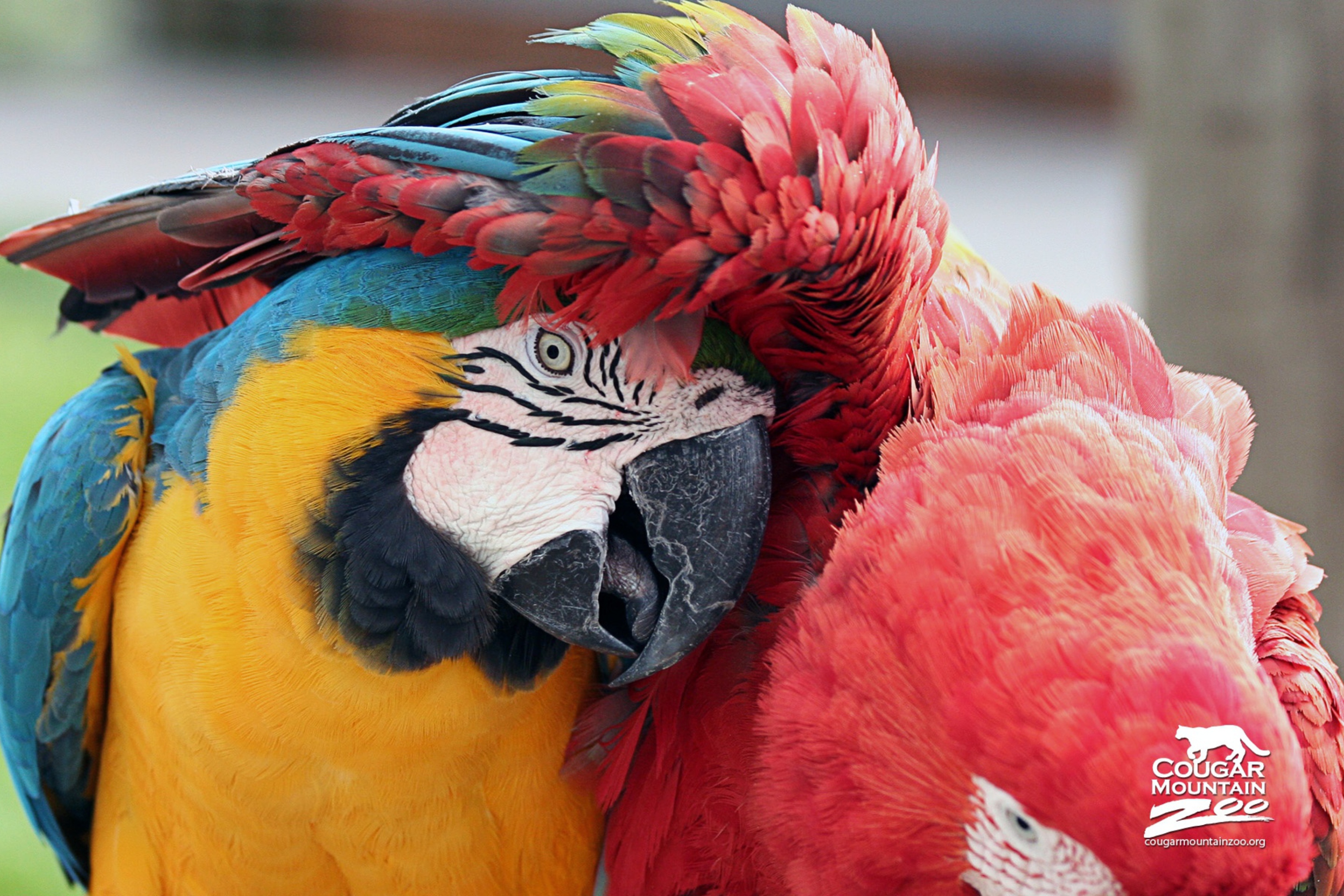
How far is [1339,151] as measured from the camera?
2.50m

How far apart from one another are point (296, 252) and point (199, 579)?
45 centimetres

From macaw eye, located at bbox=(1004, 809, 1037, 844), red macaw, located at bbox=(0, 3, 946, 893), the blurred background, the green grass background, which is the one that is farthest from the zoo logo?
the green grass background

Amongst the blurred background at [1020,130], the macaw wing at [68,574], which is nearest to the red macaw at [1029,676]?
the blurred background at [1020,130]

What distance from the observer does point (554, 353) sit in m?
1.47

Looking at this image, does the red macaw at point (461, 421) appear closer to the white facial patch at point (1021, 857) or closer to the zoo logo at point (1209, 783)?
the white facial patch at point (1021, 857)

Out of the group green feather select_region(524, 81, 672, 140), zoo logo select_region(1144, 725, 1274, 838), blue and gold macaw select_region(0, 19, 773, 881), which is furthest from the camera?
blue and gold macaw select_region(0, 19, 773, 881)

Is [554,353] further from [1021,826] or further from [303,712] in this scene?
[1021,826]

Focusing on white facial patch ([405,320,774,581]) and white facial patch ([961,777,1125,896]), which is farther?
white facial patch ([405,320,774,581])

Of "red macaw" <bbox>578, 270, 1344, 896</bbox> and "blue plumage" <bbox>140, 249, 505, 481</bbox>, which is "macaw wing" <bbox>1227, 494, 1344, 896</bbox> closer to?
"red macaw" <bbox>578, 270, 1344, 896</bbox>

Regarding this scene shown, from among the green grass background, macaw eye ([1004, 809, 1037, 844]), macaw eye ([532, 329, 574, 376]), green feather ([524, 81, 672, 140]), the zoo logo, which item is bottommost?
the green grass background

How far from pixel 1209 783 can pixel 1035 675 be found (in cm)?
17

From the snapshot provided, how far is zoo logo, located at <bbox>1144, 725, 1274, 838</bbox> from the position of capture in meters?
1.02

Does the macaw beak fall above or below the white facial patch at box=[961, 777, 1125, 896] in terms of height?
above

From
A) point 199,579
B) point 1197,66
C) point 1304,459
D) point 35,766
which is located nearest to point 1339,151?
point 1197,66
